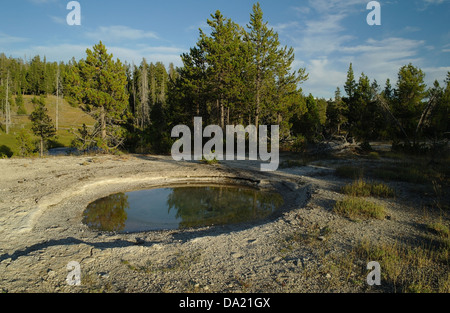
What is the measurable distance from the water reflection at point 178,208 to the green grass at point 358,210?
2496mm

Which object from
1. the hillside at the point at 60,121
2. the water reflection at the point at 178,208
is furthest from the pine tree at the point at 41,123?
the water reflection at the point at 178,208

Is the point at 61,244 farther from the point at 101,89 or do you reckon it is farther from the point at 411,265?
the point at 101,89

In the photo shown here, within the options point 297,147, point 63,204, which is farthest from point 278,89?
point 63,204

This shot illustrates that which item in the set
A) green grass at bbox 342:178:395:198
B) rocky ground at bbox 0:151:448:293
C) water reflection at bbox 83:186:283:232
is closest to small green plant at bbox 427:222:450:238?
rocky ground at bbox 0:151:448:293

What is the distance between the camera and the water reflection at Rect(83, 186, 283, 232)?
27.4 feet

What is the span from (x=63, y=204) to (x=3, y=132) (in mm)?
47709

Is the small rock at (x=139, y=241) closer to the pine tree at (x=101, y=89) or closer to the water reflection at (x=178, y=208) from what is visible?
the water reflection at (x=178, y=208)

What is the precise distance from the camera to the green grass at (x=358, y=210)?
284 inches

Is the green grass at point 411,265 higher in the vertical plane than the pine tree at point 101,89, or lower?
lower

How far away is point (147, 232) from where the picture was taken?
724 cm

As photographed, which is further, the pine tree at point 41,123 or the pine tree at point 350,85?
the pine tree at point 350,85

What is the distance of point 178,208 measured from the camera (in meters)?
9.98

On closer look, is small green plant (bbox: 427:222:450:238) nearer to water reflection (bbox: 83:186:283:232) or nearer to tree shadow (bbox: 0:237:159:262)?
water reflection (bbox: 83:186:283:232)
